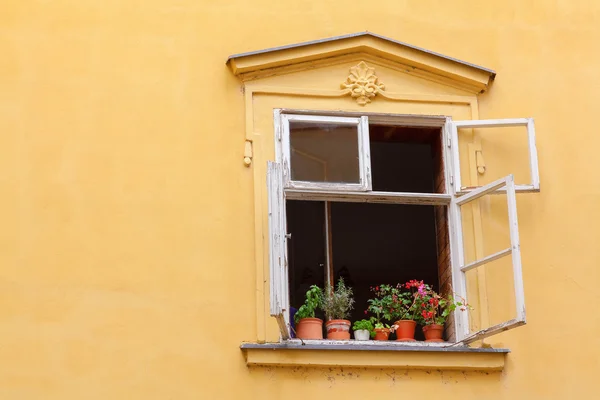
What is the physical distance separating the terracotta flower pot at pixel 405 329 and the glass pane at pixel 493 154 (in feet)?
Answer: 3.34

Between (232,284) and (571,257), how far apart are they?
224 cm

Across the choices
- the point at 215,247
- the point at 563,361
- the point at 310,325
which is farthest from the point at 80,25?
the point at 563,361

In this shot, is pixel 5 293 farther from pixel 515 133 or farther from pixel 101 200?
pixel 515 133

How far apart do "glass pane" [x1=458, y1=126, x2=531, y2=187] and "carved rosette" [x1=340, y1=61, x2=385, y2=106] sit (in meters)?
0.64

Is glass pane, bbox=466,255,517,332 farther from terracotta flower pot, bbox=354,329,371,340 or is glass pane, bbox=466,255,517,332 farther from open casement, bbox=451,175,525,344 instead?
terracotta flower pot, bbox=354,329,371,340

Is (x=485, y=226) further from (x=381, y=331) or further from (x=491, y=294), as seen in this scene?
(x=381, y=331)

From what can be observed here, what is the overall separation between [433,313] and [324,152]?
4.18 ft

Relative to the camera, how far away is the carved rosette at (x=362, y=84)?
839 centimetres

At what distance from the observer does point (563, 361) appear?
7914mm

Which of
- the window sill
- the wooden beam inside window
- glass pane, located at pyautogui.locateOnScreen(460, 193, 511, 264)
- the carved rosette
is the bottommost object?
the window sill

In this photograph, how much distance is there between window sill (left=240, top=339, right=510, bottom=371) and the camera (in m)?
7.59

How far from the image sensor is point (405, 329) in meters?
8.00

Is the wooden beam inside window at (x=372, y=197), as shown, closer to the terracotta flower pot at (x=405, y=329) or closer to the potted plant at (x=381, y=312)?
the potted plant at (x=381, y=312)

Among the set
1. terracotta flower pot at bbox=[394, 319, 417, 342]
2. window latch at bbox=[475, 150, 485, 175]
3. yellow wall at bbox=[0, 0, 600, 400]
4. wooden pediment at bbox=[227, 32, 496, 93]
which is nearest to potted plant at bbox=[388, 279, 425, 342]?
terracotta flower pot at bbox=[394, 319, 417, 342]
